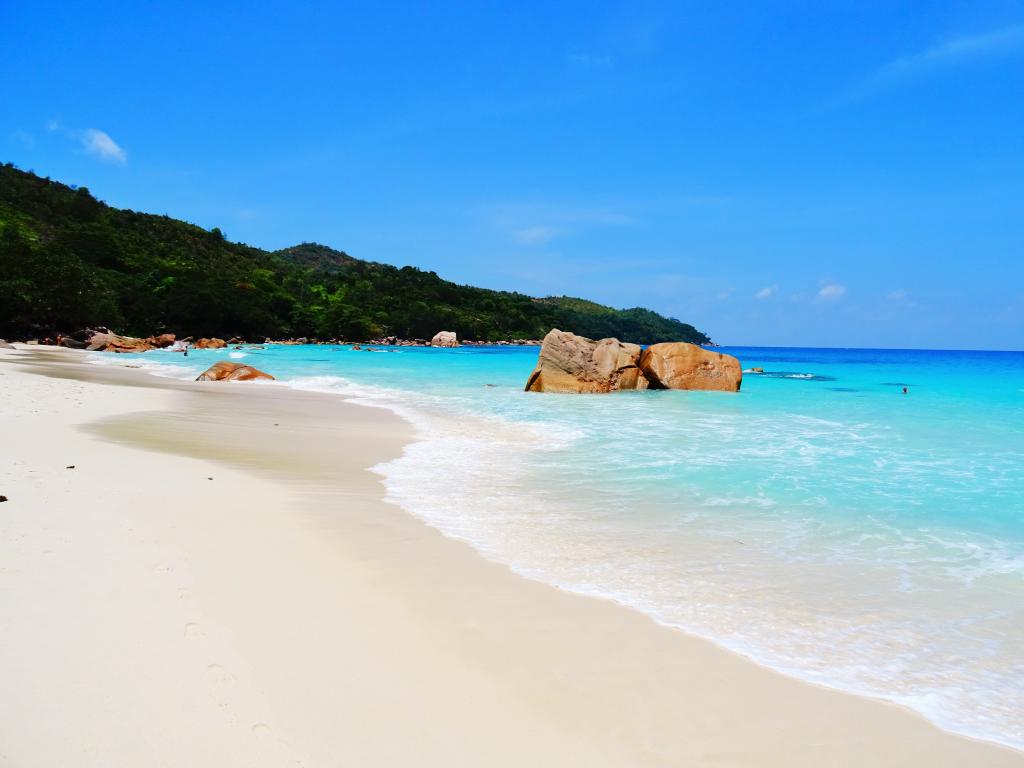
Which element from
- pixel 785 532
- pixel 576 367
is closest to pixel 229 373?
pixel 576 367

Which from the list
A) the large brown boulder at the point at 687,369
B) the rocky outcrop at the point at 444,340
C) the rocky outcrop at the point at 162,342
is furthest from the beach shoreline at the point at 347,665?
the rocky outcrop at the point at 444,340

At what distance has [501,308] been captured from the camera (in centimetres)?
12838

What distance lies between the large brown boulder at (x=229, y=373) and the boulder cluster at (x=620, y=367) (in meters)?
10.2

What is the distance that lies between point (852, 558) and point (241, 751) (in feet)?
15.8

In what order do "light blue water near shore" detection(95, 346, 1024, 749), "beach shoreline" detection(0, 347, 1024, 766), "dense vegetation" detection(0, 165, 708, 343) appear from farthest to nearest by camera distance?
"dense vegetation" detection(0, 165, 708, 343)
"light blue water near shore" detection(95, 346, 1024, 749)
"beach shoreline" detection(0, 347, 1024, 766)

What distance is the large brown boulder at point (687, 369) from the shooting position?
925 inches

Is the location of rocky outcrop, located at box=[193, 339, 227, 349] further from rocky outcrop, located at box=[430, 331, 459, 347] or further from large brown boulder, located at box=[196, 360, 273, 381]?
rocky outcrop, located at box=[430, 331, 459, 347]

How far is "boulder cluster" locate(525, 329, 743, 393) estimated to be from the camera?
72.4 ft

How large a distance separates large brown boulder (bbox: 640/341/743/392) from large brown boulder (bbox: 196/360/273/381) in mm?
14402

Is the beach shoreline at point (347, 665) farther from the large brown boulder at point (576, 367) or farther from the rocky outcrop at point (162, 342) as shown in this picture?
the rocky outcrop at point (162, 342)

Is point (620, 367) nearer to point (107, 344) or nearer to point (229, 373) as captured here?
point (229, 373)

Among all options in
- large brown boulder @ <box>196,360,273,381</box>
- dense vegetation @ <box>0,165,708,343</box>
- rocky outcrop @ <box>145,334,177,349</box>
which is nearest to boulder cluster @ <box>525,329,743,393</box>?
large brown boulder @ <box>196,360,273,381</box>

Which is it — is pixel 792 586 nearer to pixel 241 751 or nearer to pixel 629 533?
pixel 629 533

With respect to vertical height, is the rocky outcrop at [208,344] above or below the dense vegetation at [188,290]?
below
